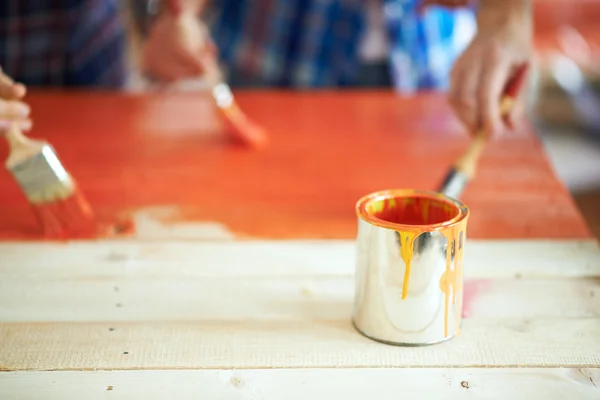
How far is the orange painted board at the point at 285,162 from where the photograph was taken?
3.51 ft

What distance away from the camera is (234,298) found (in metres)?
0.85

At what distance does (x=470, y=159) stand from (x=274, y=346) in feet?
1.47

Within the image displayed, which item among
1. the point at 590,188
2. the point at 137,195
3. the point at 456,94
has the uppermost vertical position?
the point at 456,94

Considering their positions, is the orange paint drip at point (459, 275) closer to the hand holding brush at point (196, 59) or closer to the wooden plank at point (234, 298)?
the wooden plank at point (234, 298)

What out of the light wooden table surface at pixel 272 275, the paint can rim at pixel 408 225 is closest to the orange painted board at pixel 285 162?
the light wooden table surface at pixel 272 275

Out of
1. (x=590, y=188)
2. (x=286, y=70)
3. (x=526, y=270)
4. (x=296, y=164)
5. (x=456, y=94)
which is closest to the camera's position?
(x=526, y=270)

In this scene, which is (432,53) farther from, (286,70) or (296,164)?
(296,164)

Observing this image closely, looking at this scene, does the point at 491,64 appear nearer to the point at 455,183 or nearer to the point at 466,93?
the point at 466,93

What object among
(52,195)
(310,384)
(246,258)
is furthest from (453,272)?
(52,195)

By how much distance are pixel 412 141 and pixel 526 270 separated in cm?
48

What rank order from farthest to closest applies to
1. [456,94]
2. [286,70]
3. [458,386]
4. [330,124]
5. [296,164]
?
[286,70] < [330,124] < [296,164] < [456,94] < [458,386]

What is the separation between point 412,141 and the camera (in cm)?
135

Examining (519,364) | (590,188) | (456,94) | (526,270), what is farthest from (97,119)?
(590,188)

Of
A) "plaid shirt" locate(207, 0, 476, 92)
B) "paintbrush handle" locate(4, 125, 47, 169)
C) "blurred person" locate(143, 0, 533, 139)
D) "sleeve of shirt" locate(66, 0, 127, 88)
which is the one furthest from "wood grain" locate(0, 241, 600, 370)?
"sleeve of shirt" locate(66, 0, 127, 88)
